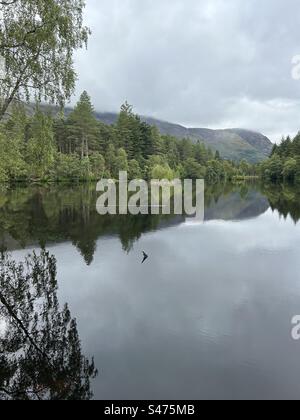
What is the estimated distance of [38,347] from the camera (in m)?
9.91

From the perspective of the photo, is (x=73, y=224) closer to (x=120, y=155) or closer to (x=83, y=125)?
(x=120, y=155)

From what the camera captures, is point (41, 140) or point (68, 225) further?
point (68, 225)

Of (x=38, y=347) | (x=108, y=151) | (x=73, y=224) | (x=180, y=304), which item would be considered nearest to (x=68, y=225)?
(x=73, y=224)

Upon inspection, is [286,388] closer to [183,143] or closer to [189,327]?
[189,327]

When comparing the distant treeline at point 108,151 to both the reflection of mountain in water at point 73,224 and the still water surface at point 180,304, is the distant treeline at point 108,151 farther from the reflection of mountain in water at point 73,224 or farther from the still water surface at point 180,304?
the still water surface at point 180,304

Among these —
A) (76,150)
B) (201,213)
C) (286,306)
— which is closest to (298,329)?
(286,306)

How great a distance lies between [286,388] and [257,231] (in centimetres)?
2192

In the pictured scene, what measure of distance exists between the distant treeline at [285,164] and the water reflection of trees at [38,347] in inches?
3838

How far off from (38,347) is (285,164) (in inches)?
4136

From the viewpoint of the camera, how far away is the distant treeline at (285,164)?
100 meters

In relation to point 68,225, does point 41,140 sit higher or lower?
higher

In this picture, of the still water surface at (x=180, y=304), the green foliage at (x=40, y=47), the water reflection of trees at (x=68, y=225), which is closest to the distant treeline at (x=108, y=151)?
the water reflection of trees at (x=68, y=225)

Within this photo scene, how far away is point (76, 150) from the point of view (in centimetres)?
9119

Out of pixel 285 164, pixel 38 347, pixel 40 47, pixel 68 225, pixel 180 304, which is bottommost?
pixel 38 347
